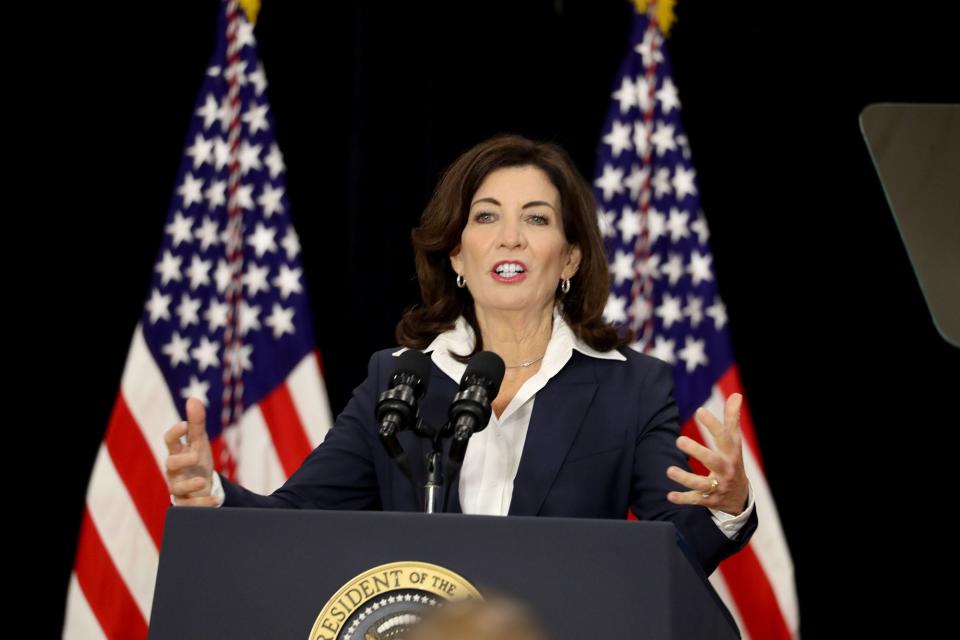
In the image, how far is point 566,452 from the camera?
2.12 meters

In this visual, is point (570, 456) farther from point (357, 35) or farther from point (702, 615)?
point (357, 35)

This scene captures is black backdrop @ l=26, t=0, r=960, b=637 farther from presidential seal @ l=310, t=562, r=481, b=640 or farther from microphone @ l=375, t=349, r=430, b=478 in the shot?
presidential seal @ l=310, t=562, r=481, b=640

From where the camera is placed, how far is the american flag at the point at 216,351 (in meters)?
3.52

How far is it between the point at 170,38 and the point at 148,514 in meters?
1.76

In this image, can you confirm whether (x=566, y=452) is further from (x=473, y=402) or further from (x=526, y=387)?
(x=473, y=402)

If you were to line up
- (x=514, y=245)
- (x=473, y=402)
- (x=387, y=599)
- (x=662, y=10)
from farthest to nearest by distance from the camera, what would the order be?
(x=662, y=10) < (x=514, y=245) < (x=473, y=402) < (x=387, y=599)

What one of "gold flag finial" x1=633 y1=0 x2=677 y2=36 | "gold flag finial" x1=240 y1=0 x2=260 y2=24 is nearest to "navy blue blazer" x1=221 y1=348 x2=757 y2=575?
"gold flag finial" x1=633 y1=0 x2=677 y2=36

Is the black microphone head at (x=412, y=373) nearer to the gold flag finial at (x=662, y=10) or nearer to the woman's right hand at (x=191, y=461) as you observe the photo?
the woman's right hand at (x=191, y=461)

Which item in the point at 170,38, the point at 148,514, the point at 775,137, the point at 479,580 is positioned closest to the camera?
the point at 479,580

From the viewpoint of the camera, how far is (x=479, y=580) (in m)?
1.35

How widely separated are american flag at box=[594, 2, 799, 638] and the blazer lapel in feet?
4.71

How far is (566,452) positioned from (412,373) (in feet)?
1.79

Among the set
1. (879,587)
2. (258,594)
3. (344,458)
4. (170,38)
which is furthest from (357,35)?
(258,594)

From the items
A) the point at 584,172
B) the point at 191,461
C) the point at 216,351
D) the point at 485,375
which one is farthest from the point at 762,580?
the point at 191,461
